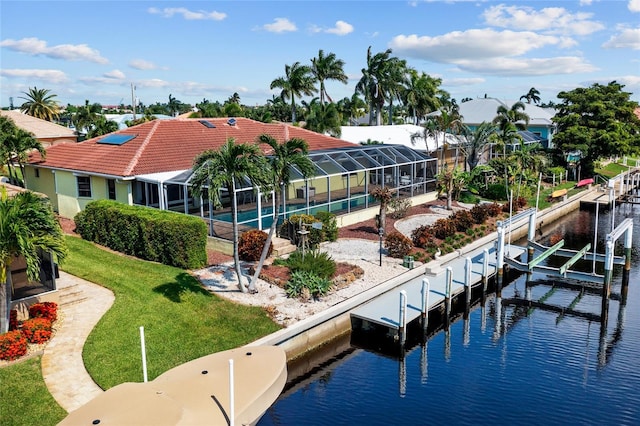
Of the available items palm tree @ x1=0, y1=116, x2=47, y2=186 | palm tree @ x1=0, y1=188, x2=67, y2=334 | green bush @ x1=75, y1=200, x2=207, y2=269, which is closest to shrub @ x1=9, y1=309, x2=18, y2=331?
palm tree @ x1=0, y1=188, x2=67, y2=334

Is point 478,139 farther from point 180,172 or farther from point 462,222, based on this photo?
point 180,172

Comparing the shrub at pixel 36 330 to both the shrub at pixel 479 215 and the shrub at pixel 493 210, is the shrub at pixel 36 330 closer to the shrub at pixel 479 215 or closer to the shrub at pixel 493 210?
the shrub at pixel 479 215

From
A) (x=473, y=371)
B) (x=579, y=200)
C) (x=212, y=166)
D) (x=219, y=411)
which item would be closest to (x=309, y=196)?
(x=212, y=166)

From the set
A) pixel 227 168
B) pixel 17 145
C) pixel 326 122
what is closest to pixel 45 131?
pixel 17 145

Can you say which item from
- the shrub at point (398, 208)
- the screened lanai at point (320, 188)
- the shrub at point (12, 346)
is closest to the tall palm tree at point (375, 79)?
the screened lanai at point (320, 188)

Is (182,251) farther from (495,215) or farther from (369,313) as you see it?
(495,215)

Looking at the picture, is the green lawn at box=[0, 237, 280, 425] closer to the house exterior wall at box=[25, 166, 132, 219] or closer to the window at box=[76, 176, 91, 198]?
the house exterior wall at box=[25, 166, 132, 219]

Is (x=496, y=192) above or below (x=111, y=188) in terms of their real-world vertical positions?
below
